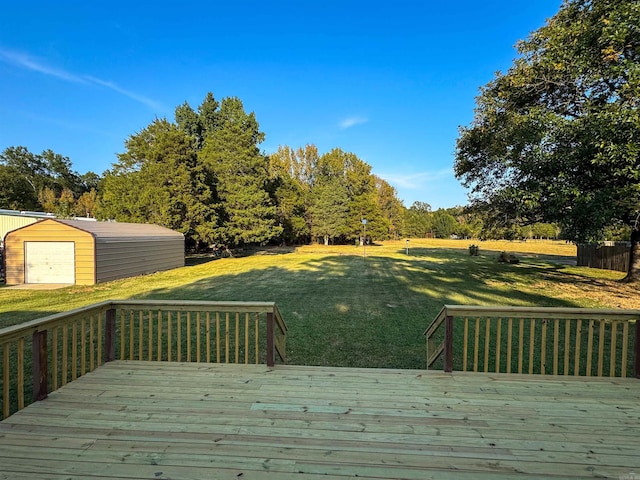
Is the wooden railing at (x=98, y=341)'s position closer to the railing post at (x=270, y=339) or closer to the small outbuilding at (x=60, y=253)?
the railing post at (x=270, y=339)

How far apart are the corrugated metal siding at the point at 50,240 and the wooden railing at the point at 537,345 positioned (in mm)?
12609

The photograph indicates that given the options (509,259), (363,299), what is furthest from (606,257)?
(363,299)

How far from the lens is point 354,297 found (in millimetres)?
9297

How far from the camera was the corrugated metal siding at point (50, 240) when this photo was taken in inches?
464

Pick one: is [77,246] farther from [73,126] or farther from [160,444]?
[73,126]

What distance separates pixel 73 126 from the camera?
23.5 meters

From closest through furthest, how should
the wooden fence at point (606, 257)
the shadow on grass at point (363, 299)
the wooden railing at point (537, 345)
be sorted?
the wooden railing at point (537, 345)
the shadow on grass at point (363, 299)
the wooden fence at point (606, 257)

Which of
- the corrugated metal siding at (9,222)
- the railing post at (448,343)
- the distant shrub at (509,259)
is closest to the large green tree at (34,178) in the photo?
the corrugated metal siding at (9,222)

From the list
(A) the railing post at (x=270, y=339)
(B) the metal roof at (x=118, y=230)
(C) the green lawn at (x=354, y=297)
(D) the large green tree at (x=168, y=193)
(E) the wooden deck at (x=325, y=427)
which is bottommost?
(C) the green lawn at (x=354, y=297)

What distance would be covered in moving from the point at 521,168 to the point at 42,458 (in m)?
10.9

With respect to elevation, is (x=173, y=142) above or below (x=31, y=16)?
below

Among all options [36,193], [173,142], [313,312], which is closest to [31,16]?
[173,142]

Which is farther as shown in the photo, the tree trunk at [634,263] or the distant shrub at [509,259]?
the distant shrub at [509,259]

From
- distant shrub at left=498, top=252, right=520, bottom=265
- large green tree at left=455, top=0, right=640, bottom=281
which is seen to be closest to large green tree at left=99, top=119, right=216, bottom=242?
large green tree at left=455, top=0, right=640, bottom=281
